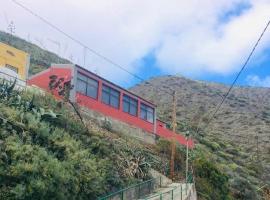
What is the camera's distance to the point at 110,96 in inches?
1661

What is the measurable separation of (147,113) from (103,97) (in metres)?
7.61

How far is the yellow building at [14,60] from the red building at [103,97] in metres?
1.05

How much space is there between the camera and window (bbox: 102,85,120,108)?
41.4 meters

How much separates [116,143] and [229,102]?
7084 centimetres

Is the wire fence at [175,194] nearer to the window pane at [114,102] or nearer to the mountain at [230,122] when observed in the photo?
the window pane at [114,102]

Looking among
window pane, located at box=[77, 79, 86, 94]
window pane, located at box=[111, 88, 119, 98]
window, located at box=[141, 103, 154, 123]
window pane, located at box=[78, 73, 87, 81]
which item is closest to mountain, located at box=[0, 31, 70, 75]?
window, located at box=[141, 103, 154, 123]

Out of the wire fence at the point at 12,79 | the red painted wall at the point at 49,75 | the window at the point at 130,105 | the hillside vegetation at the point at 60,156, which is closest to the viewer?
the hillside vegetation at the point at 60,156

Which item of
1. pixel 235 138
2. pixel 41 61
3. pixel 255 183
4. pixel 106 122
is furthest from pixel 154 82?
pixel 106 122

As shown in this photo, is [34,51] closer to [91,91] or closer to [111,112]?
[111,112]

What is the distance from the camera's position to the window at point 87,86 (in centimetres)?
3866

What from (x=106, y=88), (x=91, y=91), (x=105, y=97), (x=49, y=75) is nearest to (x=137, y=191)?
(x=91, y=91)

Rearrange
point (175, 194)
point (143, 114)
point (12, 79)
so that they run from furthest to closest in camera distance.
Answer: point (143, 114) < point (12, 79) < point (175, 194)

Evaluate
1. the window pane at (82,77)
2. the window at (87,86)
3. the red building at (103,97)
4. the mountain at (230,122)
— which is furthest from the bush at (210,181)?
the window pane at (82,77)

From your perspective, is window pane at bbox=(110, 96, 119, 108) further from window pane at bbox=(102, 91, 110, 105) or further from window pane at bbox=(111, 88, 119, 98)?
window pane at bbox=(102, 91, 110, 105)
